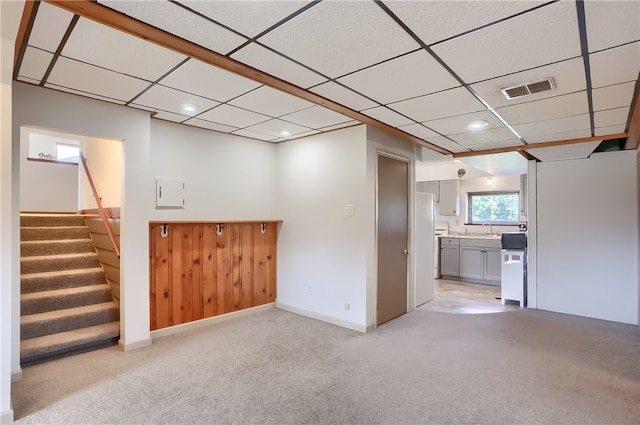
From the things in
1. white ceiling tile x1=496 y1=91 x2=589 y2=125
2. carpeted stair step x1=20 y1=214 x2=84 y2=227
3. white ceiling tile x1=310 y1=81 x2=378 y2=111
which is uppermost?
white ceiling tile x1=310 y1=81 x2=378 y2=111

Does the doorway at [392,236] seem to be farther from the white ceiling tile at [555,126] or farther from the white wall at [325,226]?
the white ceiling tile at [555,126]

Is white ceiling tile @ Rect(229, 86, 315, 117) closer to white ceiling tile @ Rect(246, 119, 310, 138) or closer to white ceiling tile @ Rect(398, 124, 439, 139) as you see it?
white ceiling tile @ Rect(246, 119, 310, 138)

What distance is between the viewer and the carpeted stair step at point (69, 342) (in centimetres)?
312

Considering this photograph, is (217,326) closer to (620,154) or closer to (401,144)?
(401,144)

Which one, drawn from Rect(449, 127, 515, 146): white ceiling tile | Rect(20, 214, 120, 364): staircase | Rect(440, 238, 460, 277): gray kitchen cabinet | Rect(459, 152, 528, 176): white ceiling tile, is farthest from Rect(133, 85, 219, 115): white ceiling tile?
Rect(440, 238, 460, 277): gray kitchen cabinet

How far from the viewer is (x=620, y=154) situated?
183 inches

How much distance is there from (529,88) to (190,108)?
Result: 3013 mm

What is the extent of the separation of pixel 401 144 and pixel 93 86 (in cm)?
354

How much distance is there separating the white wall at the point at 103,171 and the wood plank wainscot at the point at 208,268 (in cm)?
91

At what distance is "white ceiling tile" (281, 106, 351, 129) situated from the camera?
3502 mm

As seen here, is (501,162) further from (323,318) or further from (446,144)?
(323,318)

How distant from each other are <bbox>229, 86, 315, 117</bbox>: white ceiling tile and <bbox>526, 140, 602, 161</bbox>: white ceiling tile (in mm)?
3335

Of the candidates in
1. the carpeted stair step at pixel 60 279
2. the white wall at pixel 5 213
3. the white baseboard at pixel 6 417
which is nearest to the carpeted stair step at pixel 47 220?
the carpeted stair step at pixel 60 279

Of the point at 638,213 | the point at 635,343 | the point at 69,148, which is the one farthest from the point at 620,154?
the point at 69,148
